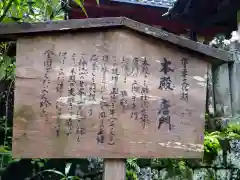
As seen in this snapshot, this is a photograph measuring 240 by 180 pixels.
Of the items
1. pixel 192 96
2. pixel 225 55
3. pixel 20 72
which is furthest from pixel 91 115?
pixel 225 55

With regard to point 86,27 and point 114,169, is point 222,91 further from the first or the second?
point 86,27

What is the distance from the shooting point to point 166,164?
3340mm

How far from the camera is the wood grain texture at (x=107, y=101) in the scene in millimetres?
2129

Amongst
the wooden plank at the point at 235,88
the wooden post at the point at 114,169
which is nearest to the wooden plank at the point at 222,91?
the wooden plank at the point at 235,88

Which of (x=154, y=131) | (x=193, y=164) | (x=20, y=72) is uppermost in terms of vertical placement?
(x=20, y=72)

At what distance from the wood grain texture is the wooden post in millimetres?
85

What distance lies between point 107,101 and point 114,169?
462 mm

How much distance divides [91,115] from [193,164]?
1674 mm

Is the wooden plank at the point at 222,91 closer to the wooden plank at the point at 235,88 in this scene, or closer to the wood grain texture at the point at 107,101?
the wooden plank at the point at 235,88

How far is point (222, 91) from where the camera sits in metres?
4.36

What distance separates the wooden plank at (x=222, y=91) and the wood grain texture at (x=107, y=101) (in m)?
2.12

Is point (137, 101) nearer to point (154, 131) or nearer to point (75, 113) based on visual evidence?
point (154, 131)

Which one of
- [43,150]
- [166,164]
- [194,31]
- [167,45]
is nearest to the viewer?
[43,150]

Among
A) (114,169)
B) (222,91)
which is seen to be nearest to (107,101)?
(114,169)
